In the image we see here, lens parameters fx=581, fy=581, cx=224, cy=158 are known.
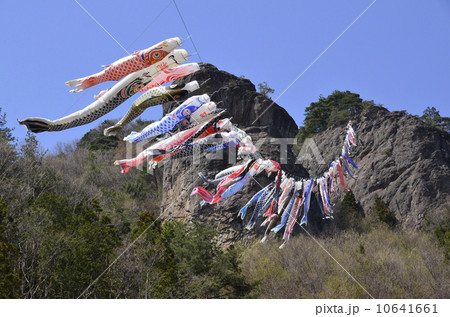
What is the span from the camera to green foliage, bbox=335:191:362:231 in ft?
130

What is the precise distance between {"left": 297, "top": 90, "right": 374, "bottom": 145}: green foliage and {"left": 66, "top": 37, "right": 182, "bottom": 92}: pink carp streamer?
151 feet

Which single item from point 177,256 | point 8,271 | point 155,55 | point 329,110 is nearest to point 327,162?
point 329,110

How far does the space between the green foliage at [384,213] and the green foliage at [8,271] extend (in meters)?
27.9

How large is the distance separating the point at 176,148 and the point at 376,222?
29.5m

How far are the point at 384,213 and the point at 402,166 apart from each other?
6559mm

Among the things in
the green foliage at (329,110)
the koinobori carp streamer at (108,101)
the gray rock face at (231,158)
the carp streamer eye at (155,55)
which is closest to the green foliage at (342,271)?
the gray rock face at (231,158)

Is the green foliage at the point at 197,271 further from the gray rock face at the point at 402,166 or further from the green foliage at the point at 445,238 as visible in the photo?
the gray rock face at the point at 402,166

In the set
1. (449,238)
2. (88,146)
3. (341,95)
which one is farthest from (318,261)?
(88,146)

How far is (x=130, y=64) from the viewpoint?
14805mm

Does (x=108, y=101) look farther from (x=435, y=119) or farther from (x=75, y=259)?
(x=435, y=119)

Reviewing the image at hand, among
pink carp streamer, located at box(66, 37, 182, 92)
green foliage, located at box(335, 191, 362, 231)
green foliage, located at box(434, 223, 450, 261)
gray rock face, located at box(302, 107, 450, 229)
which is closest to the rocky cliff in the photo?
gray rock face, located at box(302, 107, 450, 229)

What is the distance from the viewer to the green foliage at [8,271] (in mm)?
19438

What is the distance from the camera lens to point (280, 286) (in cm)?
2689

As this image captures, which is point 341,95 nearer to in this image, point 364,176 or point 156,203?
point 364,176
